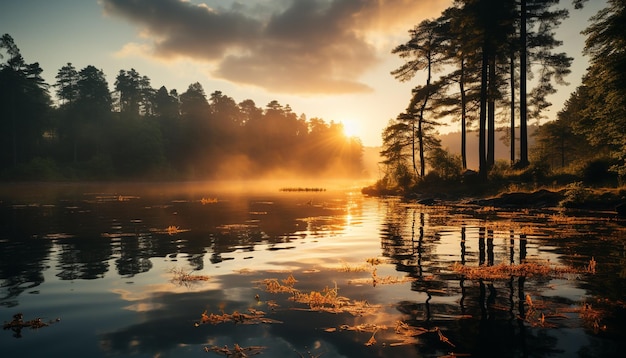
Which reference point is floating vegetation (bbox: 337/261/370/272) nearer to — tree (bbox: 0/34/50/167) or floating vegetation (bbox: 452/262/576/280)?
floating vegetation (bbox: 452/262/576/280)

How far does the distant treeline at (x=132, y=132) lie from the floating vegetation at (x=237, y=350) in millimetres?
81223

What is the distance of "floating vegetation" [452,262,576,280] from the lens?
31.1 ft

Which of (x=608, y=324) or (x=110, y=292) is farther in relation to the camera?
(x=110, y=292)

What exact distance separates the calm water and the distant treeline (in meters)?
73.4

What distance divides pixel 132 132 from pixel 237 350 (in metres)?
94.3

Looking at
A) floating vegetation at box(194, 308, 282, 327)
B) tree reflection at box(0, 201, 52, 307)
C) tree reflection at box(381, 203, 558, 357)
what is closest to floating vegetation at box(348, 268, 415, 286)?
tree reflection at box(381, 203, 558, 357)

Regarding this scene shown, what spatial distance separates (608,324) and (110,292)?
958 centimetres

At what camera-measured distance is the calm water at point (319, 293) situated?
225 inches

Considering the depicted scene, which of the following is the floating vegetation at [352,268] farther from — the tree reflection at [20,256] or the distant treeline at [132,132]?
the distant treeline at [132,132]

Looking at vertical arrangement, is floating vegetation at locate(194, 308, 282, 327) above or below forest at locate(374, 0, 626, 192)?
below

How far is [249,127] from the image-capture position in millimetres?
A: 135375

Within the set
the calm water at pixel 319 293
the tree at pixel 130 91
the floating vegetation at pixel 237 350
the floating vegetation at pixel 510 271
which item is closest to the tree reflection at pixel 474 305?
the calm water at pixel 319 293

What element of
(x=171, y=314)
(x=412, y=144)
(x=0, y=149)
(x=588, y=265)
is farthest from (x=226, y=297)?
(x=0, y=149)

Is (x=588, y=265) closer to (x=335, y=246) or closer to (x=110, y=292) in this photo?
(x=335, y=246)
